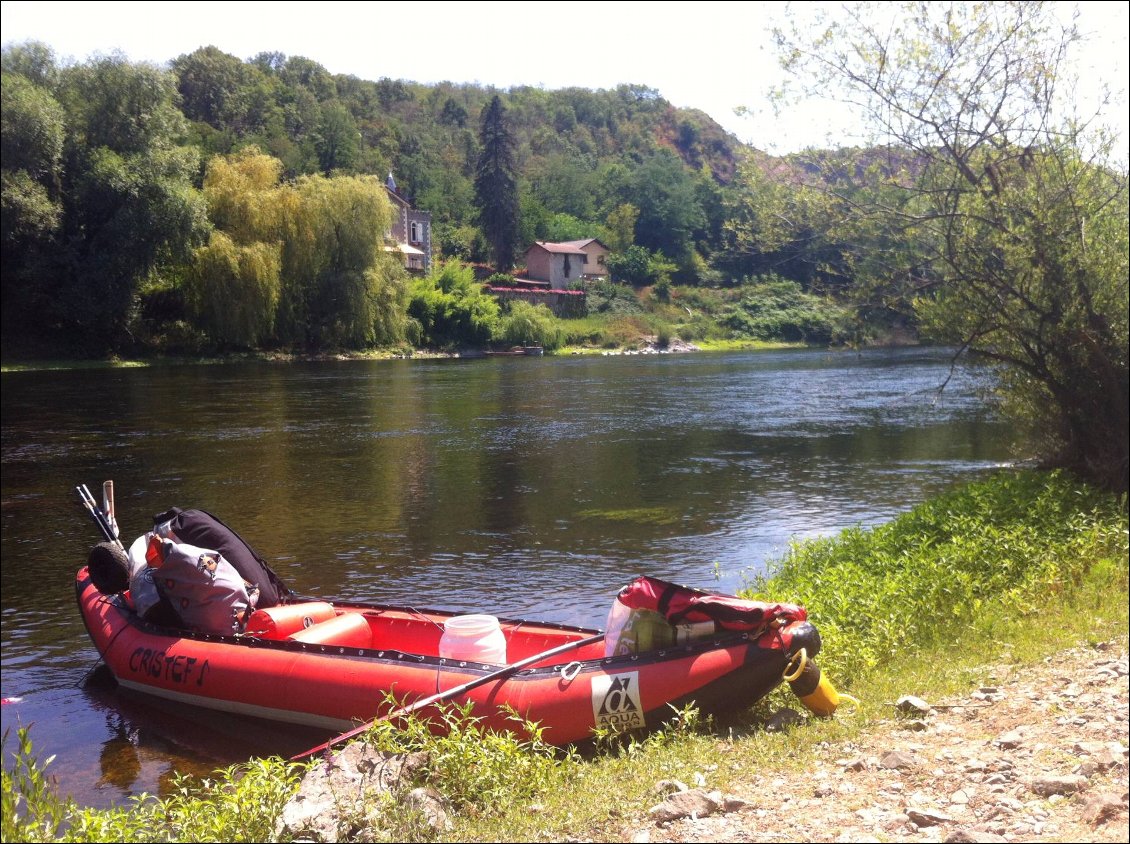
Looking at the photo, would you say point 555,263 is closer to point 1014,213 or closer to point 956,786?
point 1014,213

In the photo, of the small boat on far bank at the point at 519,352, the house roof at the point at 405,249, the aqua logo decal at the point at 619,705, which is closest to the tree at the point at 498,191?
the house roof at the point at 405,249

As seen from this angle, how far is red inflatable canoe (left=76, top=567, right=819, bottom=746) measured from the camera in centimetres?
555

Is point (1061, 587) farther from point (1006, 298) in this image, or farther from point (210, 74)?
point (210, 74)

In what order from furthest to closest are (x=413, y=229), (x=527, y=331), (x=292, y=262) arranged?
(x=413, y=229), (x=527, y=331), (x=292, y=262)

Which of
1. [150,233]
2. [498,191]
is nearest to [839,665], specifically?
[150,233]

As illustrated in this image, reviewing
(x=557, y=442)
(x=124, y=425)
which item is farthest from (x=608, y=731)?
(x=124, y=425)

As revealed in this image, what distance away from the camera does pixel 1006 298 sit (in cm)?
1027

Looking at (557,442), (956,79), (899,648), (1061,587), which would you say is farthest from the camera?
(557,442)

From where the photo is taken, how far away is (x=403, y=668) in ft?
20.4

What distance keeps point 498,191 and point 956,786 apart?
7858 centimetres

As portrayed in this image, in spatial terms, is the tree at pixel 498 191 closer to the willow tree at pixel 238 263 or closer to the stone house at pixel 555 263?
the stone house at pixel 555 263

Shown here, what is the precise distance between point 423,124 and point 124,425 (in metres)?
103

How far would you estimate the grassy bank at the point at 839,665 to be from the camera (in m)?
4.26

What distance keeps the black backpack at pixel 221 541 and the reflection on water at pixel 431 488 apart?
3.75ft
